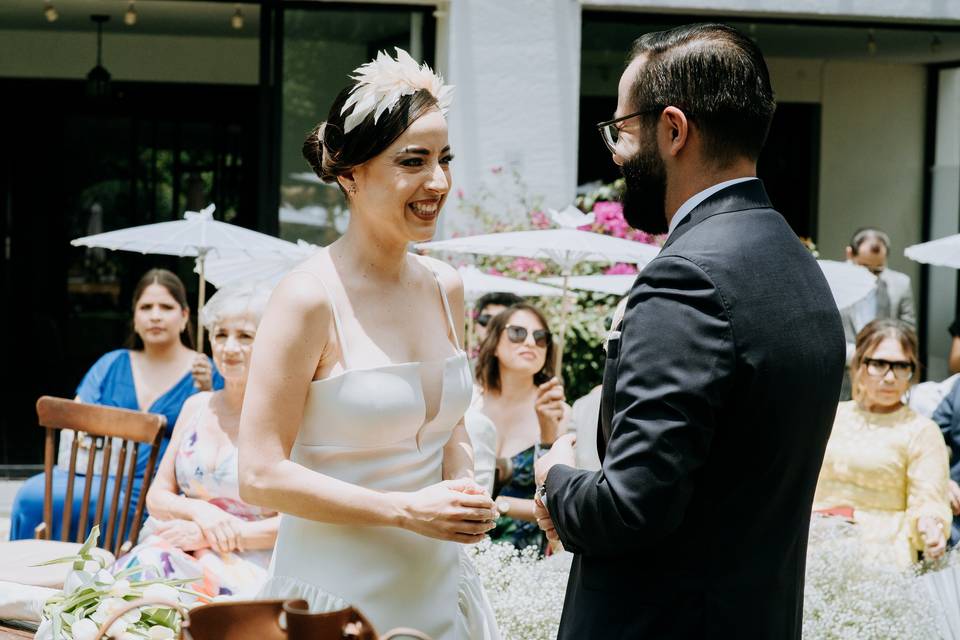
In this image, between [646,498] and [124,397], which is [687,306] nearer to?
[646,498]

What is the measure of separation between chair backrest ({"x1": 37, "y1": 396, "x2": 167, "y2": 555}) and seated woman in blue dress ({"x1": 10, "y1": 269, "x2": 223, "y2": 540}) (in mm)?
891

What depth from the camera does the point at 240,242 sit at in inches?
251

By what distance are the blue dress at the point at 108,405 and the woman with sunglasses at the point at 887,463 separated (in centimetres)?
309

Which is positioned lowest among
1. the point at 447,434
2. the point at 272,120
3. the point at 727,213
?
the point at 447,434

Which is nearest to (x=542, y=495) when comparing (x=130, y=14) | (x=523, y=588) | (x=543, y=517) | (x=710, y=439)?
(x=543, y=517)

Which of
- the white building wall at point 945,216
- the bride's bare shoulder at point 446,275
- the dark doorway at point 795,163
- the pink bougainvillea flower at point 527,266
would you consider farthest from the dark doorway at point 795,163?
the bride's bare shoulder at point 446,275

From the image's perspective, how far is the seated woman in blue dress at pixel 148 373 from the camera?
5945 mm

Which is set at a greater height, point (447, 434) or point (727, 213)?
point (727, 213)

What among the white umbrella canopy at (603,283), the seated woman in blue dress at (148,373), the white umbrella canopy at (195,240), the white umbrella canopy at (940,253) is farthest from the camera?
the white umbrella canopy at (195,240)

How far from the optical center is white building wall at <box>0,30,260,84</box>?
482 inches

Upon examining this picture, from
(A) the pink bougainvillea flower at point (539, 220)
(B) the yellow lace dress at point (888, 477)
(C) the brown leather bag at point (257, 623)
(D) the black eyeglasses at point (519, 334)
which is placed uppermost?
(A) the pink bougainvillea flower at point (539, 220)

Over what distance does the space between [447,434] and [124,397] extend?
162 inches

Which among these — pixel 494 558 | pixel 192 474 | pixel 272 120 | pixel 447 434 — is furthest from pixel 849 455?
pixel 272 120

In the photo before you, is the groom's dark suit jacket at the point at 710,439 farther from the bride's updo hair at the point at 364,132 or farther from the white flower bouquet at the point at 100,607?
the white flower bouquet at the point at 100,607
